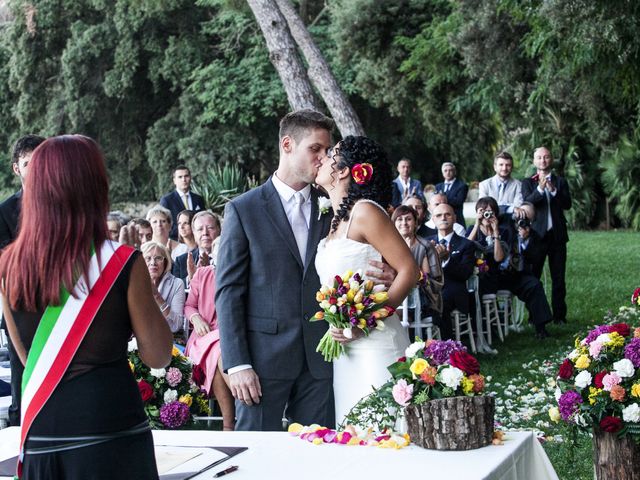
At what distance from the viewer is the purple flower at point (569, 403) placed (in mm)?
4598

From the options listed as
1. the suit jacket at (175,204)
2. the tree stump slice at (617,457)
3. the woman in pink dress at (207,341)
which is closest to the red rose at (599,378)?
the tree stump slice at (617,457)

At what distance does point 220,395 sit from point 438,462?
3980 millimetres

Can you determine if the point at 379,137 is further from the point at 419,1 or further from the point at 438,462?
the point at 438,462

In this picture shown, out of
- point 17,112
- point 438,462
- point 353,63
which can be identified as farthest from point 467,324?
point 17,112

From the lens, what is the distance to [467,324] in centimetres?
1009

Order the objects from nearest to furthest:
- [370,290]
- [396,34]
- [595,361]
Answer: [370,290], [595,361], [396,34]

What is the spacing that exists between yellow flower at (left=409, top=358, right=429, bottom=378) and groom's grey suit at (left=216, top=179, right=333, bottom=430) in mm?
881

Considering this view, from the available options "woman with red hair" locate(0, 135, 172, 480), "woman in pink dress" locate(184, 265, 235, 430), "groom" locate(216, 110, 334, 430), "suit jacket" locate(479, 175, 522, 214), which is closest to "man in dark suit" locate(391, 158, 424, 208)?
"suit jacket" locate(479, 175, 522, 214)

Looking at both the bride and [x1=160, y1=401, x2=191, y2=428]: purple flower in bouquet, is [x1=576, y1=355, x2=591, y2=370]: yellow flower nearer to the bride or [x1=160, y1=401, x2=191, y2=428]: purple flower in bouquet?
the bride

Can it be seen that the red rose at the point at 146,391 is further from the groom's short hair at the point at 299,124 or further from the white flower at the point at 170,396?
the groom's short hair at the point at 299,124

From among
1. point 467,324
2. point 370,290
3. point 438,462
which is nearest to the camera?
point 438,462

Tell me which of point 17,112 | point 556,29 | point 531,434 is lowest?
point 531,434

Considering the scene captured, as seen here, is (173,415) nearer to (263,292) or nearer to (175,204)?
(263,292)

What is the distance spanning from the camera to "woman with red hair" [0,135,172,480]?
99.3 inches
